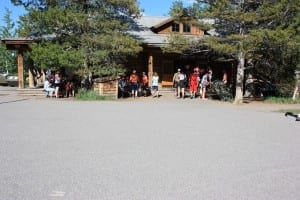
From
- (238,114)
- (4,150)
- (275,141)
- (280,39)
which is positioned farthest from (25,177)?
(280,39)

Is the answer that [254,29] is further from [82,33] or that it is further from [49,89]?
[49,89]

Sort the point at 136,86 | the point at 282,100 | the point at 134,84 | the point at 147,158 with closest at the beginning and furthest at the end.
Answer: the point at 147,158 < the point at 282,100 < the point at 134,84 < the point at 136,86

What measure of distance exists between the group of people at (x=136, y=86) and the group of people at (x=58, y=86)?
2796mm

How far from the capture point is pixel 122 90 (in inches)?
992

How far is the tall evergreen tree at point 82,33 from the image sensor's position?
23.3 m

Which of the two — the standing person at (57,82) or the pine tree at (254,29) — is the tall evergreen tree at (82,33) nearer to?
the standing person at (57,82)

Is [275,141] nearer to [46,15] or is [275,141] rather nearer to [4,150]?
[4,150]

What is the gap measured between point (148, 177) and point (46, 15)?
→ 17800 mm

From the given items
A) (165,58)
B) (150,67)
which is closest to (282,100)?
Answer: (150,67)

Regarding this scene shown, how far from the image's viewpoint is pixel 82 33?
24375 millimetres

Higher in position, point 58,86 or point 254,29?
point 254,29

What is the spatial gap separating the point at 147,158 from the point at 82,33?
1712cm

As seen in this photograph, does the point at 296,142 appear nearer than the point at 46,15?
Yes

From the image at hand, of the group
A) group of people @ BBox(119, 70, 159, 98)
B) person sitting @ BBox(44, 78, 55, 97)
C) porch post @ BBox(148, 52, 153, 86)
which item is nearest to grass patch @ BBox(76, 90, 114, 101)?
group of people @ BBox(119, 70, 159, 98)
